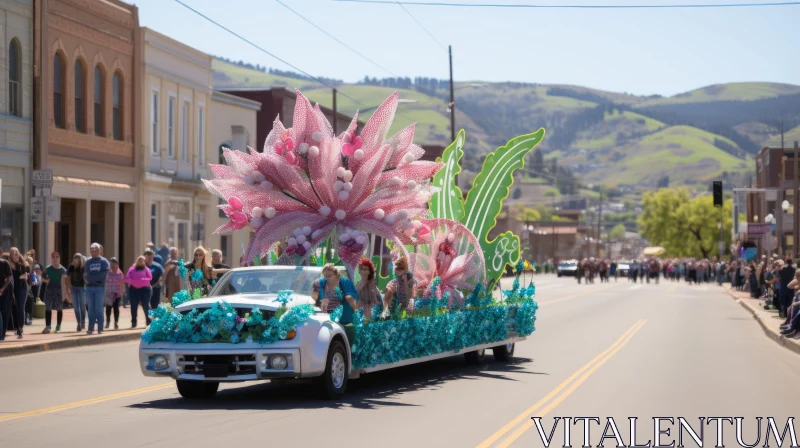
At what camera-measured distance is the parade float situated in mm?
13930

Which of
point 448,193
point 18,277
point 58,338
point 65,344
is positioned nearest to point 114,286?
point 18,277

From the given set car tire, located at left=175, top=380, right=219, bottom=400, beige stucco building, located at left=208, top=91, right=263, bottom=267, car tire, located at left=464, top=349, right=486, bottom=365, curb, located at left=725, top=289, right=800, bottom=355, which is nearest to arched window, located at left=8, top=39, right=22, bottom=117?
beige stucco building, located at left=208, top=91, right=263, bottom=267

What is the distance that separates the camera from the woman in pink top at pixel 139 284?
2762 cm

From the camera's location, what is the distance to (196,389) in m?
14.7

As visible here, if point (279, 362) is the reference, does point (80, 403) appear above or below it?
below

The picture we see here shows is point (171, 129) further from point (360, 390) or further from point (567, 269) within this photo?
point (567, 269)

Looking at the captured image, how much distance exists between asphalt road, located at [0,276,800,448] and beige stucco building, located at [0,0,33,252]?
10.8 metres

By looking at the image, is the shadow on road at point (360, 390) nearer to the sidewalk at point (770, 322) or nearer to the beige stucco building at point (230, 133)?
the sidewalk at point (770, 322)

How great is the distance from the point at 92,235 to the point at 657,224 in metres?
127

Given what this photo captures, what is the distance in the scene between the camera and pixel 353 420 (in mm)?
12719

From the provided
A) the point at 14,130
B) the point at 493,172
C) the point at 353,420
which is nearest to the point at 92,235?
the point at 14,130

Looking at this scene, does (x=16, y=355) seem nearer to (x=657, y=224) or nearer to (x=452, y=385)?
(x=452, y=385)

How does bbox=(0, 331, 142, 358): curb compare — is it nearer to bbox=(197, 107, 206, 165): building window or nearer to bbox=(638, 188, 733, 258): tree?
bbox=(197, 107, 206, 165): building window

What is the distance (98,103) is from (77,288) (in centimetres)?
1401
